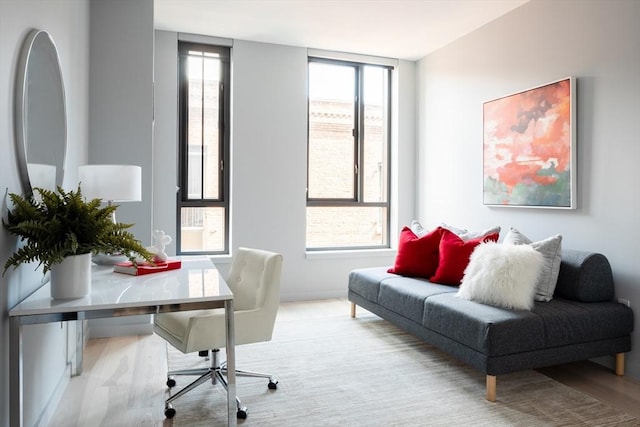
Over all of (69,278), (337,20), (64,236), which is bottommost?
(69,278)

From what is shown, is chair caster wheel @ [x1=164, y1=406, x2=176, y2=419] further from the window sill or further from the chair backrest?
the window sill

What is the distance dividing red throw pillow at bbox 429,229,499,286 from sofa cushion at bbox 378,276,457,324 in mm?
81

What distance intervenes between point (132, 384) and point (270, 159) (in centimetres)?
261

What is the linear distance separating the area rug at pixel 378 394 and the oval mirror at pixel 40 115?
1.35 metres

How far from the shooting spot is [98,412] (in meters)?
2.20

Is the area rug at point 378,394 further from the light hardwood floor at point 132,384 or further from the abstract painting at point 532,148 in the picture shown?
the abstract painting at point 532,148

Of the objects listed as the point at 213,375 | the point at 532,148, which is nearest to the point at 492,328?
the point at 213,375

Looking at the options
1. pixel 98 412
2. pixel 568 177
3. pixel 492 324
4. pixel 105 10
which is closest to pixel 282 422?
pixel 98 412

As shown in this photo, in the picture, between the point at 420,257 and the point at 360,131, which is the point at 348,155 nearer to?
the point at 360,131

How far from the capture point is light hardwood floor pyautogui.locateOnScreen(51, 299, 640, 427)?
218 centimetres

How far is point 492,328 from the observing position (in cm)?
235

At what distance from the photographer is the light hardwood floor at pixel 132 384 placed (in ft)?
7.16

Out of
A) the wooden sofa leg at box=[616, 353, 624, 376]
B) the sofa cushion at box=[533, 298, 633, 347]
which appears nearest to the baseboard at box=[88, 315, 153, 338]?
the sofa cushion at box=[533, 298, 633, 347]

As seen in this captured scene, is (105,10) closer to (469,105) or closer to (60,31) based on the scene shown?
(60,31)
